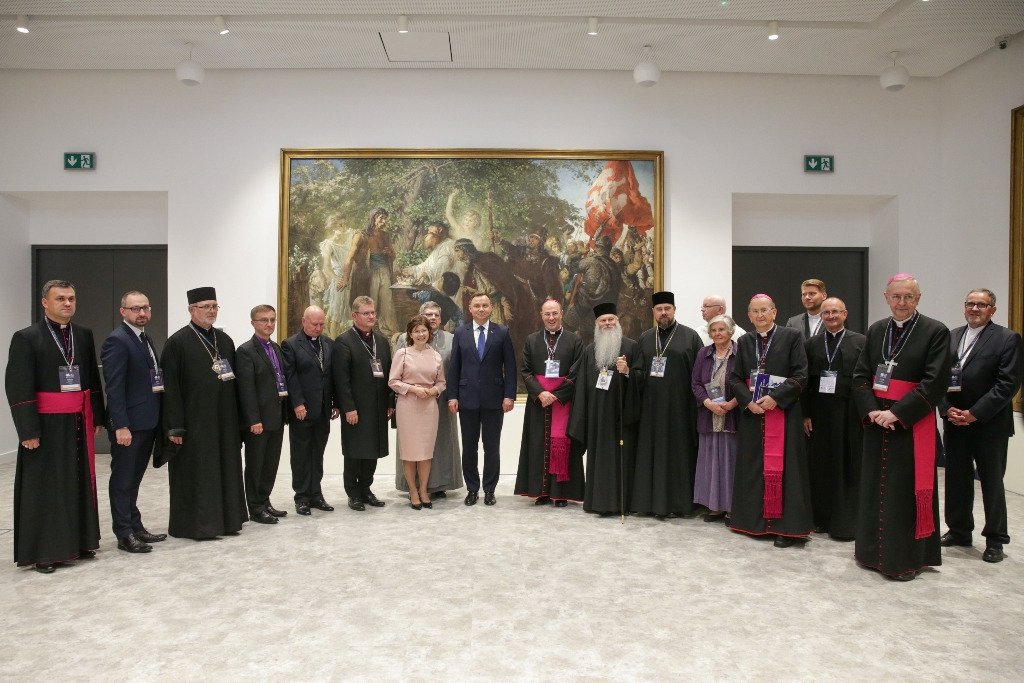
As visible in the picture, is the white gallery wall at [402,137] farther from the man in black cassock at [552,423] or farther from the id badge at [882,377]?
the id badge at [882,377]

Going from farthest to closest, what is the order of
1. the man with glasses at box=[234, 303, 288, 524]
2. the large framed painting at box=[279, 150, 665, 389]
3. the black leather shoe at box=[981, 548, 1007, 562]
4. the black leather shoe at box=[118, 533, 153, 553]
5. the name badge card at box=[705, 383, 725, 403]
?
the large framed painting at box=[279, 150, 665, 389] → the name badge card at box=[705, 383, 725, 403] → the man with glasses at box=[234, 303, 288, 524] → the black leather shoe at box=[118, 533, 153, 553] → the black leather shoe at box=[981, 548, 1007, 562]

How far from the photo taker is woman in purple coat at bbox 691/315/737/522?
5395 millimetres

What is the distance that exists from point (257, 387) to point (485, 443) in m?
1.97

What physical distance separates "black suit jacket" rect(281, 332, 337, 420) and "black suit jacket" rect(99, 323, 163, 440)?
1.07 metres

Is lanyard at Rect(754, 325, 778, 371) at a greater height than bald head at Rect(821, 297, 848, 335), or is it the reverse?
bald head at Rect(821, 297, 848, 335)

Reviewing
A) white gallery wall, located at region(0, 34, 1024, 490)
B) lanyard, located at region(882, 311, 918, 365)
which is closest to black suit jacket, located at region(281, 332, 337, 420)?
white gallery wall, located at region(0, 34, 1024, 490)

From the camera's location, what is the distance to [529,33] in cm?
695

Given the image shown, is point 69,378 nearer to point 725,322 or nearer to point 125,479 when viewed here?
point 125,479

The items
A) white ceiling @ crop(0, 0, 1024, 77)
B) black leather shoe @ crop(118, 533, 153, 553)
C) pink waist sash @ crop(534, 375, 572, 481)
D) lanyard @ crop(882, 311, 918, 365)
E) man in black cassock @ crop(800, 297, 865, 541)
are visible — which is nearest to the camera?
lanyard @ crop(882, 311, 918, 365)

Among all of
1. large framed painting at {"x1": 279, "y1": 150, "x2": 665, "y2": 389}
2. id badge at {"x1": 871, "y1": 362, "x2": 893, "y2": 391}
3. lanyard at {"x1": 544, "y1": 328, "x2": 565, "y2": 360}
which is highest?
large framed painting at {"x1": 279, "y1": 150, "x2": 665, "y2": 389}

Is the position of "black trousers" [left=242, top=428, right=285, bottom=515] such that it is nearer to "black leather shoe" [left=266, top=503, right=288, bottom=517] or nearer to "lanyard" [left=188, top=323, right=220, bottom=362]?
"black leather shoe" [left=266, top=503, right=288, bottom=517]

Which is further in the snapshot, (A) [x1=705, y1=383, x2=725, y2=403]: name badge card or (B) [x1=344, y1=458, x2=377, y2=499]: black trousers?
(B) [x1=344, y1=458, x2=377, y2=499]: black trousers

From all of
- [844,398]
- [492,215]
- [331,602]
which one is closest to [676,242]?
[492,215]

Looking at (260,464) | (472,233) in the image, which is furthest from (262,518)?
(472,233)
